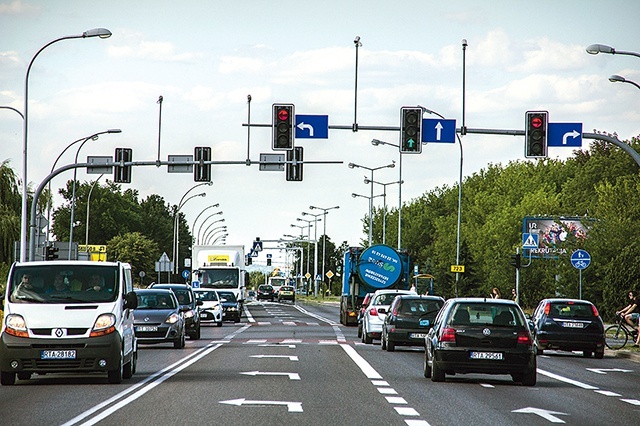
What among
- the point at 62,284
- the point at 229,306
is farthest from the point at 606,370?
the point at 229,306

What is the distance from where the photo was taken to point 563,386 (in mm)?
21750

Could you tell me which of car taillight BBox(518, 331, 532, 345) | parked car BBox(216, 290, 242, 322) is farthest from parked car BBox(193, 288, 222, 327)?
car taillight BBox(518, 331, 532, 345)

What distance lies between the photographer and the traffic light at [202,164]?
4550 cm

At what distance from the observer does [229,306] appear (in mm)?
58938

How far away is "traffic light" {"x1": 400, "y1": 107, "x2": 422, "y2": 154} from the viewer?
34.3 meters

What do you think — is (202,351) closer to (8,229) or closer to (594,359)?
(594,359)

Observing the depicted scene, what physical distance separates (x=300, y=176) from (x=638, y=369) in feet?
59.0

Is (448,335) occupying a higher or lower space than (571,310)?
lower

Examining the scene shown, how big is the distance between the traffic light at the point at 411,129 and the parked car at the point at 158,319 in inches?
286

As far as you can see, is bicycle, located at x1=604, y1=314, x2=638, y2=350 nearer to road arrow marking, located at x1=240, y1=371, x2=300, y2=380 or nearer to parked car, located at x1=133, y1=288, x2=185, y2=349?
parked car, located at x1=133, y1=288, x2=185, y2=349

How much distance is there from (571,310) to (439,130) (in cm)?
729

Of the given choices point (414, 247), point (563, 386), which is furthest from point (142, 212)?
point (563, 386)

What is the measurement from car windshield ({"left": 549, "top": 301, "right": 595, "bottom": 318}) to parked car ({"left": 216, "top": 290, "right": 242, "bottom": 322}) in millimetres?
27106

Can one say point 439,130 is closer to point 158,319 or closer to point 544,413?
point 158,319
